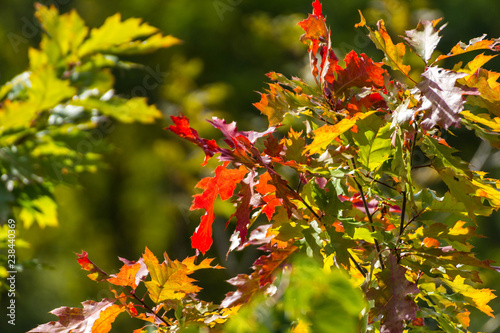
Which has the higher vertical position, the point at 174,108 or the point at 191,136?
the point at 191,136

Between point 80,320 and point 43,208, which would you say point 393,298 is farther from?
point 43,208

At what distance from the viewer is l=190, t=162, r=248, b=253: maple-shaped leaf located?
2.23 ft

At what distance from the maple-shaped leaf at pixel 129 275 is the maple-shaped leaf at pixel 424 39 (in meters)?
0.47

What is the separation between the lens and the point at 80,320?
27.6 inches

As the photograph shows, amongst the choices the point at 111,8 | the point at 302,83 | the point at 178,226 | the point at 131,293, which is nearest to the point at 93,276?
the point at 131,293

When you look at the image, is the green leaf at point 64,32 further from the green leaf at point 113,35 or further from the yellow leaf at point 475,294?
the yellow leaf at point 475,294

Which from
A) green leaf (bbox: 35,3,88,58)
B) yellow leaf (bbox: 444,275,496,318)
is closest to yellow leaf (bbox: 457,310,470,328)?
yellow leaf (bbox: 444,275,496,318)

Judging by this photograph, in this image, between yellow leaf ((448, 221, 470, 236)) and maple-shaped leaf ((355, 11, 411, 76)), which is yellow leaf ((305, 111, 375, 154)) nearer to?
maple-shaped leaf ((355, 11, 411, 76))

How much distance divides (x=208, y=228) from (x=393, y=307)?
24 cm

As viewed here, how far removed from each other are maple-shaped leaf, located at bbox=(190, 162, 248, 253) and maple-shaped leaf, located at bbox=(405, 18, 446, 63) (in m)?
0.27

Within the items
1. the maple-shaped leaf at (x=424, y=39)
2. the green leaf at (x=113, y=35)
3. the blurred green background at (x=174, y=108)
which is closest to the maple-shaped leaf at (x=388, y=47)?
the maple-shaped leaf at (x=424, y=39)

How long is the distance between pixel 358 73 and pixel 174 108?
459cm

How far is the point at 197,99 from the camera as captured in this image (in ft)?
16.0

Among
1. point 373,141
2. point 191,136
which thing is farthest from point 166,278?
point 373,141
